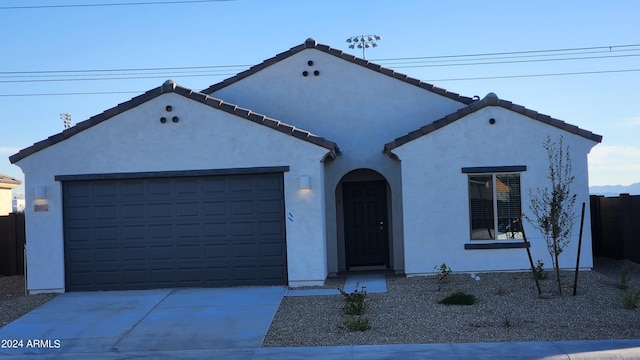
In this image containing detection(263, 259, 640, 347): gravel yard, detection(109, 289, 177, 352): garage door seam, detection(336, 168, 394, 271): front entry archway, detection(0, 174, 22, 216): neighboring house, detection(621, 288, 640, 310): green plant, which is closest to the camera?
detection(263, 259, 640, 347): gravel yard

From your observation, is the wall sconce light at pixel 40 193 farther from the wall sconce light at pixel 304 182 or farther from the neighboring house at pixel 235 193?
the wall sconce light at pixel 304 182

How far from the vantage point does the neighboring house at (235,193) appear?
14.5m

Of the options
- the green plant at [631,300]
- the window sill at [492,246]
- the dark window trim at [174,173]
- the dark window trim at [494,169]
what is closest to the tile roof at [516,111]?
the dark window trim at [494,169]

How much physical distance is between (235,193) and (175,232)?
1.49m

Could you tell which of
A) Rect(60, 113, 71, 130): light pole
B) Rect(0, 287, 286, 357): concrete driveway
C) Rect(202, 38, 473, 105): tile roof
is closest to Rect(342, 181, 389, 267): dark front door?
Rect(202, 38, 473, 105): tile roof

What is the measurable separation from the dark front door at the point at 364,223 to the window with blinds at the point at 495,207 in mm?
2800

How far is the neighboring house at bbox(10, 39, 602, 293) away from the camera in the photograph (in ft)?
47.4

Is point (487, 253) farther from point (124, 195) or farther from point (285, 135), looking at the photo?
point (124, 195)

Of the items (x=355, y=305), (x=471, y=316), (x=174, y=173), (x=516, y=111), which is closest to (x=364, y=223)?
(x=516, y=111)

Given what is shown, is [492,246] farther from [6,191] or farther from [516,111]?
[6,191]

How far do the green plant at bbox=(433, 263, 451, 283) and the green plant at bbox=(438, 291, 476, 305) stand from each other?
2.11 meters

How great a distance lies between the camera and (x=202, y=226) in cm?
1454

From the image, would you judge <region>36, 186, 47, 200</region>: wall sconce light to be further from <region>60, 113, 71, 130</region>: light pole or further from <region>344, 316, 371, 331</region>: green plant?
<region>60, 113, 71, 130</region>: light pole

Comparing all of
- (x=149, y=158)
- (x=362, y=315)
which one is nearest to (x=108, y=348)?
(x=362, y=315)
